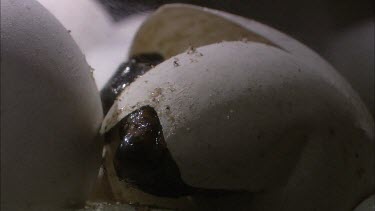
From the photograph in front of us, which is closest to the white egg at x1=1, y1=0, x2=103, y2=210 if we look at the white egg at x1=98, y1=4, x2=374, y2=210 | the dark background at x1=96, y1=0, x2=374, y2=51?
the white egg at x1=98, y1=4, x2=374, y2=210

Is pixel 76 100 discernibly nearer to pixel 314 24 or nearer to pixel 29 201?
pixel 29 201

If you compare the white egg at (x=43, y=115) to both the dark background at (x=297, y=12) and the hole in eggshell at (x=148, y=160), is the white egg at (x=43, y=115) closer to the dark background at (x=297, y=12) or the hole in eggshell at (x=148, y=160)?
the hole in eggshell at (x=148, y=160)

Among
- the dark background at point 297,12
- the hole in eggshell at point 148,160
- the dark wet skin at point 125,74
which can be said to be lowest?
the hole in eggshell at point 148,160

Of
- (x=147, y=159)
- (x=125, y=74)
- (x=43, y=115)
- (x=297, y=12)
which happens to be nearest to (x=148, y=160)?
(x=147, y=159)

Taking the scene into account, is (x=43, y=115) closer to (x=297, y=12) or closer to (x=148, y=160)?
(x=148, y=160)

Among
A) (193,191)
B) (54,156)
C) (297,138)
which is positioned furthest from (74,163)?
(297,138)

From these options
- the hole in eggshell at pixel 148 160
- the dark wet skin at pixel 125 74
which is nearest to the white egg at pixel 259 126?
the hole in eggshell at pixel 148 160
